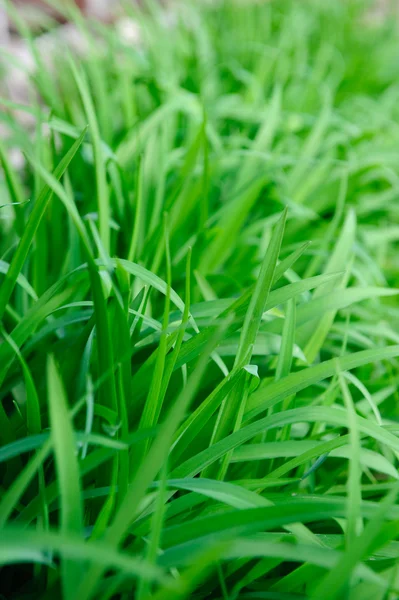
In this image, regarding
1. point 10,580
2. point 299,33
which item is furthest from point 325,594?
point 299,33

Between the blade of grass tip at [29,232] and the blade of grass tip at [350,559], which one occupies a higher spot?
the blade of grass tip at [29,232]

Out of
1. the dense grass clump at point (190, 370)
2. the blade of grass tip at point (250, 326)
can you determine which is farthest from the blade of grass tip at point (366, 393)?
the blade of grass tip at point (250, 326)

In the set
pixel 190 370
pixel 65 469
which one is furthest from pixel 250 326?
pixel 65 469

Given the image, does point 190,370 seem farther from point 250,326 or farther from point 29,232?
point 29,232

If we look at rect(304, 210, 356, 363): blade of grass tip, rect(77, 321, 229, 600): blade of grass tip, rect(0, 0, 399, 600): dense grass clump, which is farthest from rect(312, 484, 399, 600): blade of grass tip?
rect(304, 210, 356, 363): blade of grass tip

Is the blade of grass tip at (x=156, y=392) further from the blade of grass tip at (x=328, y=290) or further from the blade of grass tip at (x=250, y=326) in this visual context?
the blade of grass tip at (x=328, y=290)

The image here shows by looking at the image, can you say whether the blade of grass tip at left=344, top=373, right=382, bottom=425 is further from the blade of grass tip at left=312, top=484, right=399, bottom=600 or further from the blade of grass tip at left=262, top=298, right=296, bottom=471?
A: the blade of grass tip at left=312, top=484, right=399, bottom=600

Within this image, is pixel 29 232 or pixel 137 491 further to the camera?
pixel 29 232
